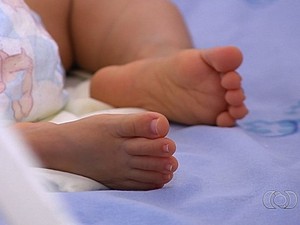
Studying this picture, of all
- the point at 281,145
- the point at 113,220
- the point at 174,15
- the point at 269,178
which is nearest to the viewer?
the point at 113,220

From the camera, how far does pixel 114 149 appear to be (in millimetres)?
573

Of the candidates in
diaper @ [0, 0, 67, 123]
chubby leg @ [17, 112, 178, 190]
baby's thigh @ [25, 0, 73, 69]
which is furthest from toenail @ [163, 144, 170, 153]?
baby's thigh @ [25, 0, 73, 69]

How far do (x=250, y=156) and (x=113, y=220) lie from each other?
21 cm

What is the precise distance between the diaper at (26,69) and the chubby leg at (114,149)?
0.08 m

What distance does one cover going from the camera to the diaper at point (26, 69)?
26.7 inches

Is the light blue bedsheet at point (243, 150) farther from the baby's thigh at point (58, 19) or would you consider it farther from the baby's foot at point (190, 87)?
the baby's thigh at point (58, 19)

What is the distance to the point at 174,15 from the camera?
0.96 m

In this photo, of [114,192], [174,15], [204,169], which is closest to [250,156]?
[204,169]

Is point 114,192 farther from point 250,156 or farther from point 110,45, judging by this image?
point 110,45

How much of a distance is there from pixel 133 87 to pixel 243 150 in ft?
0.68


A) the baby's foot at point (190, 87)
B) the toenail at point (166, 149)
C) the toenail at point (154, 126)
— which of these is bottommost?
the baby's foot at point (190, 87)

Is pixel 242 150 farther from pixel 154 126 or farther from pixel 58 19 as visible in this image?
pixel 58 19

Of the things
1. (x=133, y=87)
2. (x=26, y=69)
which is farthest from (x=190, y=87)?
(x=26, y=69)

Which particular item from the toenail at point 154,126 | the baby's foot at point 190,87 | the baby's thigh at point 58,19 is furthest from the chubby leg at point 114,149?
the baby's thigh at point 58,19
